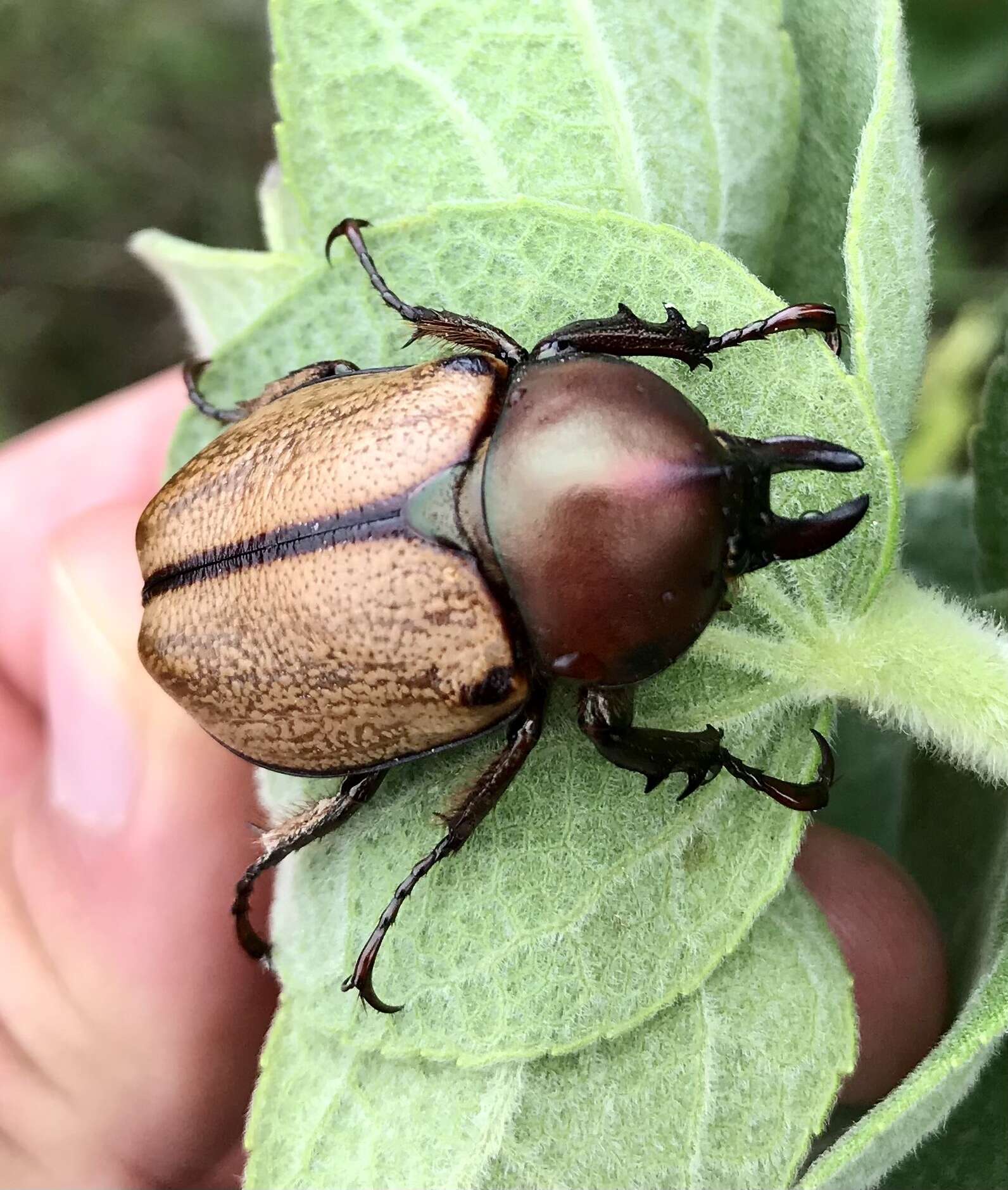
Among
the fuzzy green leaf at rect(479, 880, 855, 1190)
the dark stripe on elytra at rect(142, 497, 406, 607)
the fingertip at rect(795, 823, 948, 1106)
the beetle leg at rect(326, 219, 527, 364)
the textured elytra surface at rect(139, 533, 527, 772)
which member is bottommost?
the fingertip at rect(795, 823, 948, 1106)

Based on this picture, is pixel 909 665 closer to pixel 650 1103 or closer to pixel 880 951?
pixel 650 1103

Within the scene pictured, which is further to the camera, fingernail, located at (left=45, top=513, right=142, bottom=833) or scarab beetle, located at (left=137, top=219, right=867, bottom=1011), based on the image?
fingernail, located at (left=45, top=513, right=142, bottom=833)

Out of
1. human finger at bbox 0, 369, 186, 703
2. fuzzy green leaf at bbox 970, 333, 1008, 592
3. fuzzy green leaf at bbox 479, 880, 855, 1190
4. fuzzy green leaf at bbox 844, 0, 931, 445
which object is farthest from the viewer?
human finger at bbox 0, 369, 186, 703

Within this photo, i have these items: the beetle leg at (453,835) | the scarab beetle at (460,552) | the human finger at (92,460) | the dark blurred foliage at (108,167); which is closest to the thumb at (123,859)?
the scarab beetle at (460,552)

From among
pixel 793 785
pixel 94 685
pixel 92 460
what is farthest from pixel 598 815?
pixel 92 460

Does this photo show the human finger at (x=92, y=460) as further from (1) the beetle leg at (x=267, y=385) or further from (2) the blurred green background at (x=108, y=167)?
(1) the beetle leg at (x=267, y=385)

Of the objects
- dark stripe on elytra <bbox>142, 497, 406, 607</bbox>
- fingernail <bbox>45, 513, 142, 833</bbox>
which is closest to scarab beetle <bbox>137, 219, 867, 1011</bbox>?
dark stripe on elytra <bbox>142, 497, 406, 607</bbox>

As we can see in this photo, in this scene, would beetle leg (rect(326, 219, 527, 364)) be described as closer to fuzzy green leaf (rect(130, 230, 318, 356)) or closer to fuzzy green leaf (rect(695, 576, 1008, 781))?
fuzzy green leaf (rect(130, 230, 318, 356))
